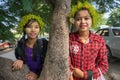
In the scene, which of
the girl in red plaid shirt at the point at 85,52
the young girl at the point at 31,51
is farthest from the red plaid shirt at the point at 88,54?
the young girl at the point at 31,51

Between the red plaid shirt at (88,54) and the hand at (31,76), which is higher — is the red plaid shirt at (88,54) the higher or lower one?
the higher one

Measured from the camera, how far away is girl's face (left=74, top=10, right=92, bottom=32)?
8.84 feet

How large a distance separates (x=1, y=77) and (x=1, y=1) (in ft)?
3.23

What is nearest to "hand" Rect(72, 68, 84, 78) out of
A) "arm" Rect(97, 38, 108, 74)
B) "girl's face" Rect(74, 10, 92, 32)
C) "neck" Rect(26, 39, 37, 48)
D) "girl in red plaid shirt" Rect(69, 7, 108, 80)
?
"girl in red plaid shirt" Rect(69, 7, 108, 80)

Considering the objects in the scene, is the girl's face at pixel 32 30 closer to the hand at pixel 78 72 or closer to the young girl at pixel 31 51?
the young girl at pixel 31 51

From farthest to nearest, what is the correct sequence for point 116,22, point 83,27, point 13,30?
point 116,22 → point 13,30 → point 83,27

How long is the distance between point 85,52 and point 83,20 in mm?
316

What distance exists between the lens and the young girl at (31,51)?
2.88m

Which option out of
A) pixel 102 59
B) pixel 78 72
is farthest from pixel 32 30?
pixel 102 59

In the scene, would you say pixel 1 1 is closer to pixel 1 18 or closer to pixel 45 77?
pixel 1 18

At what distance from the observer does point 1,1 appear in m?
3.45

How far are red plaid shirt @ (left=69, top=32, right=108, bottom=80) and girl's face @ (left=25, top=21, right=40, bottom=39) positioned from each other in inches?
17.1

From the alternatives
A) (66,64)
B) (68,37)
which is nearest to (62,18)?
(68,37)

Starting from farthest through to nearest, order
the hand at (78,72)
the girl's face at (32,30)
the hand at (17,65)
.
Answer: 1. the girl's face at (32,30)
2. the hand at (17,65)
3. the hand at (78,72)
